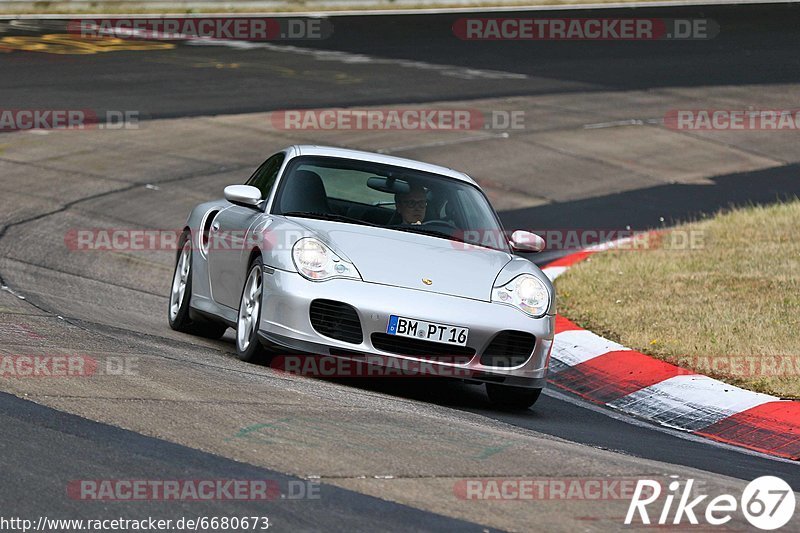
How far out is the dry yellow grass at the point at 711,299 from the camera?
8.84 meters

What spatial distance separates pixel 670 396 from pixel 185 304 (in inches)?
133

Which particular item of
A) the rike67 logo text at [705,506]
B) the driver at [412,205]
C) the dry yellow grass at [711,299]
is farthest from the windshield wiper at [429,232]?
the rike67 logo text at [705,506]

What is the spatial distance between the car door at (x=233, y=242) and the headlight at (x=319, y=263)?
0.53m

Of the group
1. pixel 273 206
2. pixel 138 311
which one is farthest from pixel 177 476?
pixel 138 311

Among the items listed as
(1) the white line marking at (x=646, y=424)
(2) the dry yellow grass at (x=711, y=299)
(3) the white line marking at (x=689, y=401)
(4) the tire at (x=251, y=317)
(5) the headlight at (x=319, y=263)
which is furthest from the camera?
(2) the dry yellow grass at (x=711, y=299)

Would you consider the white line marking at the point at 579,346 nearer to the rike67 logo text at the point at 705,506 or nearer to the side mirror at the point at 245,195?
the side mirror at the point at 245,195

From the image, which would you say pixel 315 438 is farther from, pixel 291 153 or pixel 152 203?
pixel 152 203

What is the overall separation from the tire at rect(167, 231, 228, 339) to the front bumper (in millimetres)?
1775

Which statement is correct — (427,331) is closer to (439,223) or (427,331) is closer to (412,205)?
(439,223)

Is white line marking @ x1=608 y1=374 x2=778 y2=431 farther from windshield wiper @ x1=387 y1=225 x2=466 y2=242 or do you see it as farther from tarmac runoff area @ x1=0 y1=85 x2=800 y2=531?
windshield wiper @ x1=387 y1=225 x2=466 y2=242

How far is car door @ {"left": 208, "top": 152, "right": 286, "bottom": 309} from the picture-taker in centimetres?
841

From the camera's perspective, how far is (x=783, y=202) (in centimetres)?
1585

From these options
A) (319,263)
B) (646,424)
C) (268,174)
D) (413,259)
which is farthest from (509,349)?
(268,174)

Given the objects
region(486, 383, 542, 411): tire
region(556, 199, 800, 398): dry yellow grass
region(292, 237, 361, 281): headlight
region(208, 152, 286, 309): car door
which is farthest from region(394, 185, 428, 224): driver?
region(556, 199, 800, 398): dry yellow grass
